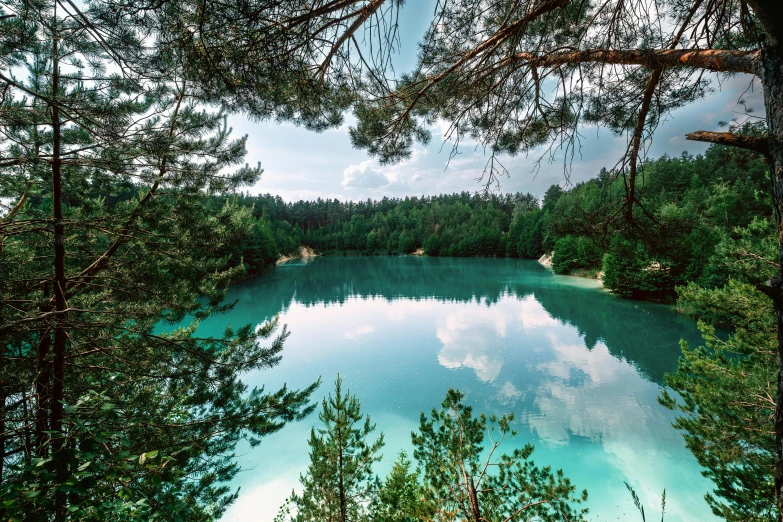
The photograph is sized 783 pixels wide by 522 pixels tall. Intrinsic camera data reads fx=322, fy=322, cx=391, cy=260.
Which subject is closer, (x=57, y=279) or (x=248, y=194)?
(x=57, y=279)

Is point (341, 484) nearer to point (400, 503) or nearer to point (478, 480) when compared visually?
point (400, 503)

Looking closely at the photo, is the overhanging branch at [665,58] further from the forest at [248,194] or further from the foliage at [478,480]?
the foliage at [478,480]

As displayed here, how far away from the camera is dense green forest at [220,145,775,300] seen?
2.99m

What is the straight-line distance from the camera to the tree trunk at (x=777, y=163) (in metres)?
1.27

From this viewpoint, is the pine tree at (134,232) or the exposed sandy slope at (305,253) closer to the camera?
the pine tree at (134,232)

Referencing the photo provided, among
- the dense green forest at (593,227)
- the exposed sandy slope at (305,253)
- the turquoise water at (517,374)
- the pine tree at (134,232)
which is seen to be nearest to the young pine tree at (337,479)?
the pine tree at (134,232)

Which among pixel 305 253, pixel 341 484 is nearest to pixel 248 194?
pixel 341 484

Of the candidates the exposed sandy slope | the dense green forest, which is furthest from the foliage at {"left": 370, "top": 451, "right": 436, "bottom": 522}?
the exposed sandy slope

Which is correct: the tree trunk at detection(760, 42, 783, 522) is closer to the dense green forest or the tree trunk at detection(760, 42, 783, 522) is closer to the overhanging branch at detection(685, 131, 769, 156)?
the overhanging branch at detection(685, 131, 769, 156)

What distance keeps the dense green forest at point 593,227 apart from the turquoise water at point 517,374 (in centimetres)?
293

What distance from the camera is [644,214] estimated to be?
9.47 feet

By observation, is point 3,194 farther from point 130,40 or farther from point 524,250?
point 524,250

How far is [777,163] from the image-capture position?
4.43ft

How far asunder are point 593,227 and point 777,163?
1689 millimetres
